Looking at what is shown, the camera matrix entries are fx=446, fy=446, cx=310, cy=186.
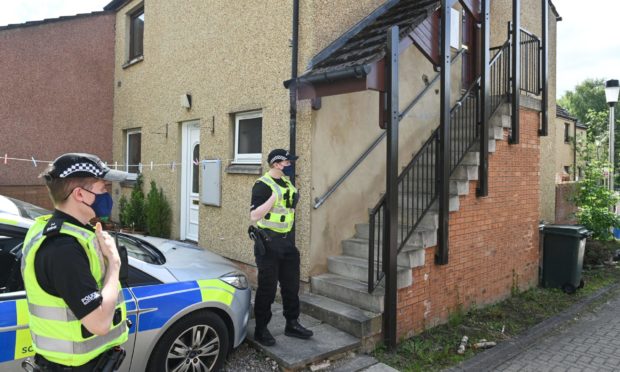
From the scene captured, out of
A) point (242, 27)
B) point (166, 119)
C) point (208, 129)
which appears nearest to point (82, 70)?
point (166, 119)

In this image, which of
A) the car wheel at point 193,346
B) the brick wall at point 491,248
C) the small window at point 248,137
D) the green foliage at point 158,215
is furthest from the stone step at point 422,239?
the green foliage at point 158,215

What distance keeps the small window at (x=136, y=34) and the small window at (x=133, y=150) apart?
1693 mm

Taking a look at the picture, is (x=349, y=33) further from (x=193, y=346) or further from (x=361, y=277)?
(x=193, y=346)

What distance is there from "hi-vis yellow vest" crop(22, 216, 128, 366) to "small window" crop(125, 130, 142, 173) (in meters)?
7.94

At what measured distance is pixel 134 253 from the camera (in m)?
3.69

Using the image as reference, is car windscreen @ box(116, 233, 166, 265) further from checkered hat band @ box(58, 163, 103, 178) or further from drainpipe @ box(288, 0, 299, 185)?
drainpipe @ box(288, 0, 299, 185)

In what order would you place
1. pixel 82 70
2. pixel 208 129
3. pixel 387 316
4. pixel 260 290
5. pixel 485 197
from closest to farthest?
pixel 260 290, pixel 387 316, pixel 485 197, pixel 208 129, pixel 82 70

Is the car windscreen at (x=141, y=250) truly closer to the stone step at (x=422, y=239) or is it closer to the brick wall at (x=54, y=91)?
the stone step at (x=422, y=239)

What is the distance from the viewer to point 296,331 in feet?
14.1

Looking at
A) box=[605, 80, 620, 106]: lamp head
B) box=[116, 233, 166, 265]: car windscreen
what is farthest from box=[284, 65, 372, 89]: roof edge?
box=[605, 80, 620, 106]: lamp head

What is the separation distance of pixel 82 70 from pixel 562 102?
50.7 meters

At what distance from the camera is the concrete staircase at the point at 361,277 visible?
450cm

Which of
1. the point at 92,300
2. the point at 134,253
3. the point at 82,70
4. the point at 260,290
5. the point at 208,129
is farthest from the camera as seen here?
the point at 82,70

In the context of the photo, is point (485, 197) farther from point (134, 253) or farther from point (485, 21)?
point (134, 253)
